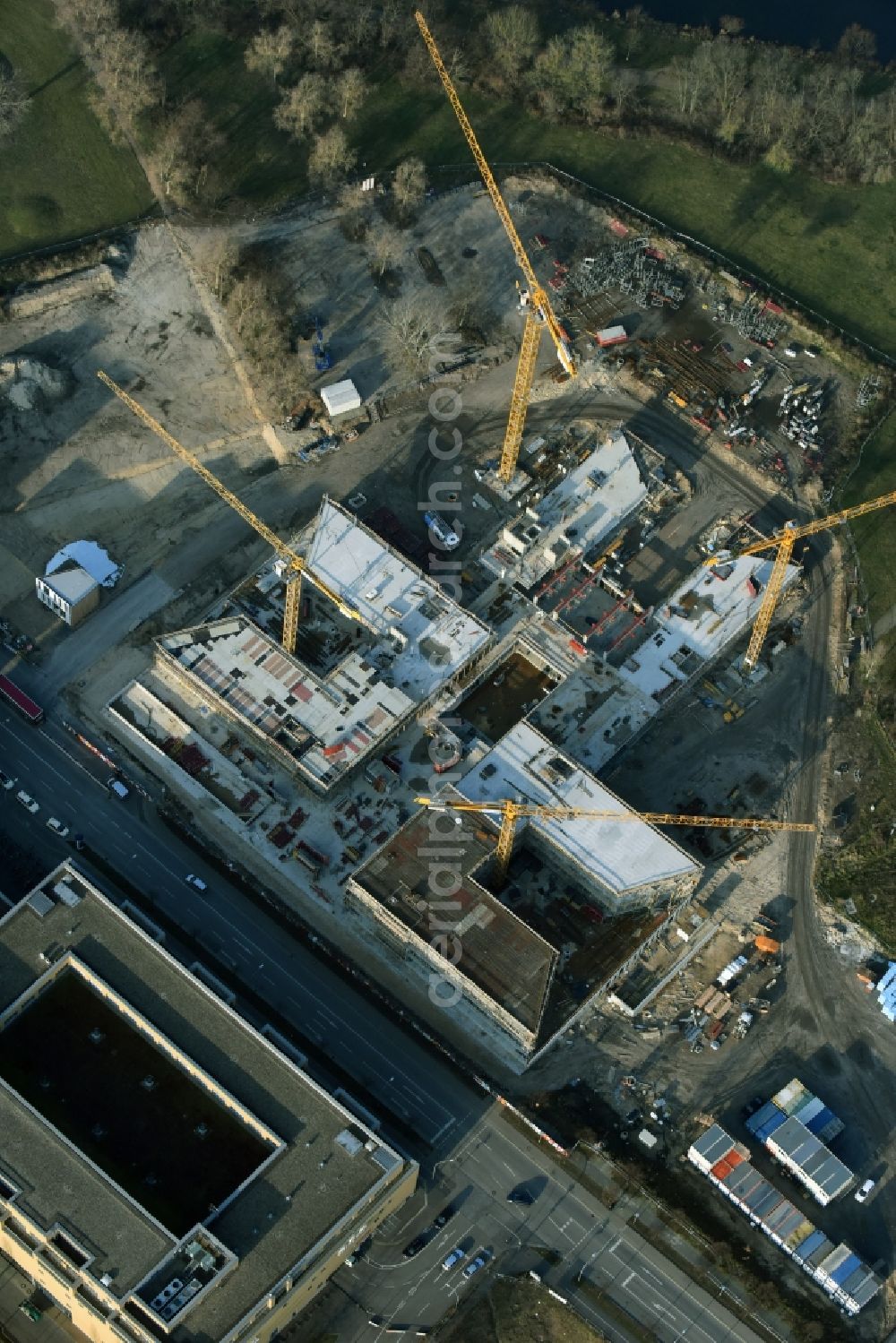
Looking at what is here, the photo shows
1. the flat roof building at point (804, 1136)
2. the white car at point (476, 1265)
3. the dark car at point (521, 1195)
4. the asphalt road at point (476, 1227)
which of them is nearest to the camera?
the asphalt road at point (476, 1227)

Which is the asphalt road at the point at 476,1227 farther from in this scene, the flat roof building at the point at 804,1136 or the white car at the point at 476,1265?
the flat roof building at the point at 804,1136

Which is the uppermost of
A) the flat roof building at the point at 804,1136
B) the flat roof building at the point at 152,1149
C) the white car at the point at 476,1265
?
the flat roof building at the point at 804,1136

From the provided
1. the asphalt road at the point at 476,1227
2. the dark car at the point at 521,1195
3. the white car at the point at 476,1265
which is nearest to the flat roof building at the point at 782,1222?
the asphalt road at the point at 476,1227

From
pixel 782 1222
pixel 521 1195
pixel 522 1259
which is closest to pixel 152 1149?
pixel 521 1195

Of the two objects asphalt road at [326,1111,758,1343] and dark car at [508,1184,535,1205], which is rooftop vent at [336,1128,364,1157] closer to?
asphalt road at [326,1111,758,1343]

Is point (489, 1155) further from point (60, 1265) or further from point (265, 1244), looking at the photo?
point (60, 1265)

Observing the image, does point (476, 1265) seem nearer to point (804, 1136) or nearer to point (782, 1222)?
point (782, 1222)

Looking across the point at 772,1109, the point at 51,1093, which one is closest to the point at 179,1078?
the point at 51,1093

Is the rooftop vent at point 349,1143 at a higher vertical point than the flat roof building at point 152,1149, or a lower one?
higher

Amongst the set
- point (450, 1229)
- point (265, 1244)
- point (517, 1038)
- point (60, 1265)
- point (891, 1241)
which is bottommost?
point (60, 1265)
